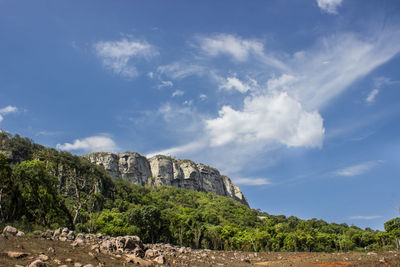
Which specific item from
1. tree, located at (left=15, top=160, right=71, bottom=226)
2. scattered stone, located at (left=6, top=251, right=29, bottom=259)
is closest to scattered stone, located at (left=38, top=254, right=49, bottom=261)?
scattered stone, located at (left=6, top=251, right=29, bottom=259)

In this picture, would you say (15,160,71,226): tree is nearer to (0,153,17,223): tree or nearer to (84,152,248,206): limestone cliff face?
(0,153,17,223): tree

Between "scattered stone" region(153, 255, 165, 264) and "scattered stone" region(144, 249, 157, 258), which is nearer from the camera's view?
"scattered stone" region(153, 255, 165, 264)

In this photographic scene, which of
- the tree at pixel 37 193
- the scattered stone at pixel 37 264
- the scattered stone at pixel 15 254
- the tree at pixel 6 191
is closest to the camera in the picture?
the scattered stone at pixel 37 264

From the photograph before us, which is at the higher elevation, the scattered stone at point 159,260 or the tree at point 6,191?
the tree at point 6,191

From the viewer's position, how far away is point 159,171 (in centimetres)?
16525

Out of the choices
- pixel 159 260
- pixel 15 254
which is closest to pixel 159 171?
pixel 159 260

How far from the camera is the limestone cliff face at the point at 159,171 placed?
148500 mm

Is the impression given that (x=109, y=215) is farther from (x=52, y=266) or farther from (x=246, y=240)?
(x=52, y=266)

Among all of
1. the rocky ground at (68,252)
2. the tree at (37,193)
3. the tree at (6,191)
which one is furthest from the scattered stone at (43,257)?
the tree at (6,191)

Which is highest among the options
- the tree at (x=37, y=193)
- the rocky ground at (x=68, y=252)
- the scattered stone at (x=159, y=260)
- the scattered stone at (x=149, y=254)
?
the tree at (x=37, y=193)

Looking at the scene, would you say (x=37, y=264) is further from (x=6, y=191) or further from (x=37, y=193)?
(x=6, y=191)

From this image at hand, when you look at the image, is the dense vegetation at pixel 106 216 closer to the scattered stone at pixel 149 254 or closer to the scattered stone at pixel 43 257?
the scattered stone at pixel 149 254

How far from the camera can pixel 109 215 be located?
160 feet

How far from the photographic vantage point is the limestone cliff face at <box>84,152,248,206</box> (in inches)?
5846
